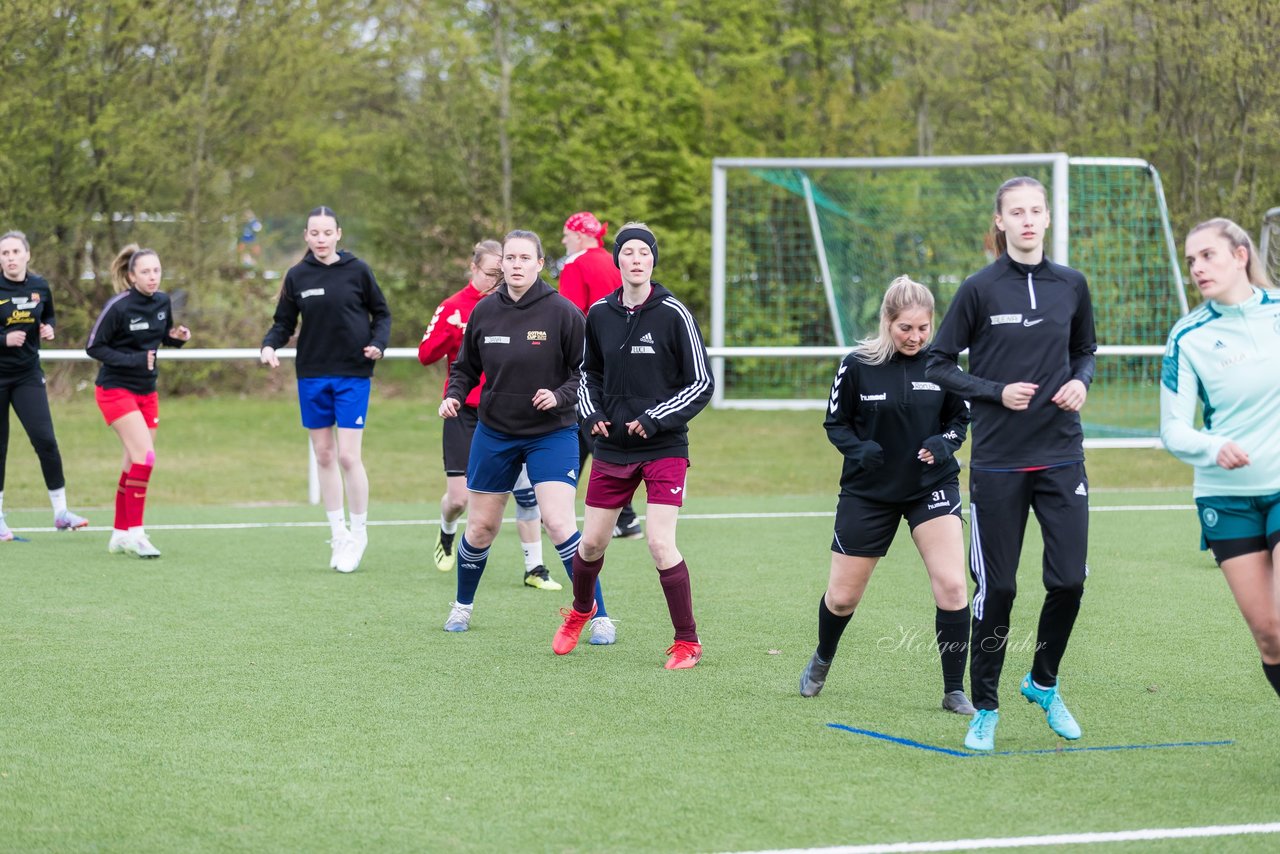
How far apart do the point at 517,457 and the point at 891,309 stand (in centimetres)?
227

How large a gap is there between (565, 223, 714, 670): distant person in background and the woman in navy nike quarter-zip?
59.2 inches

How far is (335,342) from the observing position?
934 centimetres

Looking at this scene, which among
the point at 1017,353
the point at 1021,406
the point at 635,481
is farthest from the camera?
the point at 635,481

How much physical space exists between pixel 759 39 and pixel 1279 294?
59.7 feet

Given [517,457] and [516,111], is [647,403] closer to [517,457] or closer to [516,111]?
[517,457]

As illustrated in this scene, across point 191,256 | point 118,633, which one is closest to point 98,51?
point 191,256

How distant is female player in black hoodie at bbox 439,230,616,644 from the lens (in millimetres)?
7219

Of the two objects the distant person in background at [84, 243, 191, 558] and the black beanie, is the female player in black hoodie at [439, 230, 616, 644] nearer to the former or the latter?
the black beanie

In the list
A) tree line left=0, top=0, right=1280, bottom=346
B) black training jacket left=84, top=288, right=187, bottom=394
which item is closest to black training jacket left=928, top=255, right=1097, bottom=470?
black training jacket left=84, top=288, right=187, bottom=394

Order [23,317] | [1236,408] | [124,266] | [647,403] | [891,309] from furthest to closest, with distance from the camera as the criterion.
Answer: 1. [23,317]
2. [124,266]
3. [647,403]
4. [891,309]
5. [1236,408]

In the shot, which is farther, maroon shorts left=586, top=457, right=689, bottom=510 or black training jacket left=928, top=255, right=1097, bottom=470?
maroon shorts left=586, top=457, right=689, bottom=510

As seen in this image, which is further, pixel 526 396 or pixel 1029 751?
pixel 526 396

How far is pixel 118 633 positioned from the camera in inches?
295

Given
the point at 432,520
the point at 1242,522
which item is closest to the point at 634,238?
the point at 1242,522
